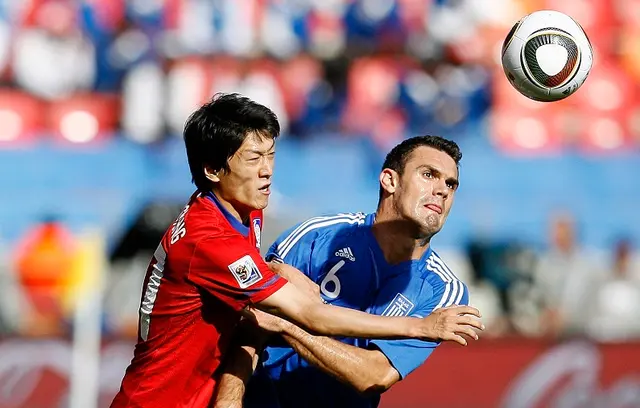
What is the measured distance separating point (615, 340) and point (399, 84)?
6.59 metres

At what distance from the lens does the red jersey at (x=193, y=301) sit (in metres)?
5.19

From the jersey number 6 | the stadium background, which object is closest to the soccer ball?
the jersey number 6

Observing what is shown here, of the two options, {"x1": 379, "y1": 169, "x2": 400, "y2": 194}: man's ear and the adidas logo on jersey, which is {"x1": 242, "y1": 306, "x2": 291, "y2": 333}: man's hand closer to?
the adidas logo on jersey

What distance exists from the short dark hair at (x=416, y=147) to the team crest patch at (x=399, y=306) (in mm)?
651

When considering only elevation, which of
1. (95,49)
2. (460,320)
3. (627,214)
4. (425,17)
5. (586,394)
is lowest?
(586,394)

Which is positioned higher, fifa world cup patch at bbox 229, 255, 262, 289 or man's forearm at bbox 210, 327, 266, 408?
fifa world cup patch at bbox 229, 255, 262, 289

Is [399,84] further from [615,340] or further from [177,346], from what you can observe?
[177,346]

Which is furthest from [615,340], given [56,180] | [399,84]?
[56,180]

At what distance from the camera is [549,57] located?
6109mm

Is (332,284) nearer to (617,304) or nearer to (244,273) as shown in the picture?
(244,273)

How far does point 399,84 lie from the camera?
16969mm

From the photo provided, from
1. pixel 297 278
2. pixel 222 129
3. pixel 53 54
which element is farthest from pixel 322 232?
pixel 53 54

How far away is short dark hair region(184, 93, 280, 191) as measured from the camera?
534cm

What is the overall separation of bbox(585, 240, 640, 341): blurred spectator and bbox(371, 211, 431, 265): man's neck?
6336 mm
